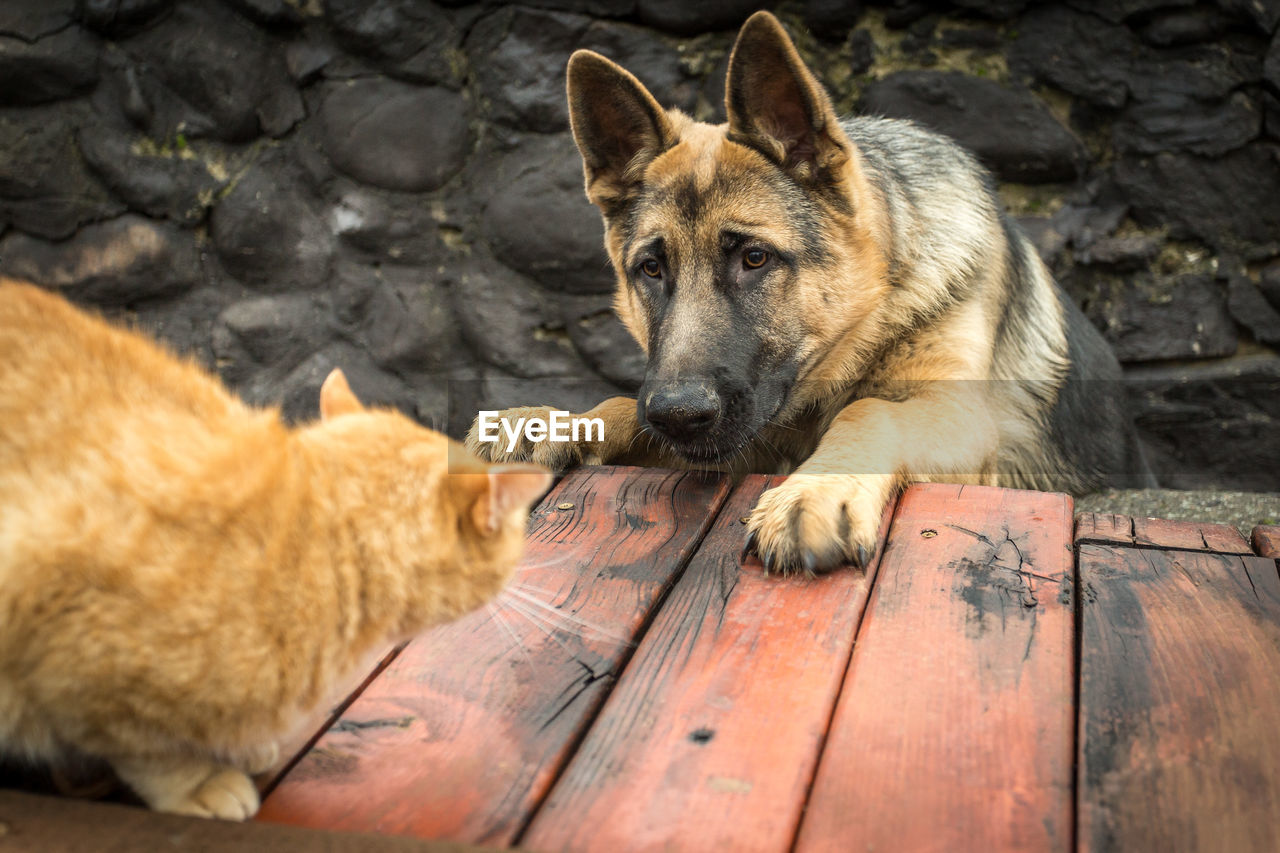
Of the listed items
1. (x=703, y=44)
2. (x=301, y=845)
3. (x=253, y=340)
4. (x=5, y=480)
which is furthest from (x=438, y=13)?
(x=301, y=845)

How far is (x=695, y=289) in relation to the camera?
3182 millimetres

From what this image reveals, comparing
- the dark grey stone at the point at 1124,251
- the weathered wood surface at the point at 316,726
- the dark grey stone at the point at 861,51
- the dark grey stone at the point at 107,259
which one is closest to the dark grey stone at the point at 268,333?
the dark grey stone at the point at 107,259

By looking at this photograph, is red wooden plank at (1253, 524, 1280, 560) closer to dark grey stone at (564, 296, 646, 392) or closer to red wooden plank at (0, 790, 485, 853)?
red wooden plank at (0, 790, 485, 853)

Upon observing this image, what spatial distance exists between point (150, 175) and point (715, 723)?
157 inches

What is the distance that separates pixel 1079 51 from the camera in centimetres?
423

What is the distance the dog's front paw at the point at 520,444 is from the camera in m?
3.11

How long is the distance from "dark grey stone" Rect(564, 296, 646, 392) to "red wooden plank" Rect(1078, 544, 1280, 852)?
283 cm

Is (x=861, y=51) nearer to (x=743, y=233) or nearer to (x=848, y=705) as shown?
(x=743, y=233)

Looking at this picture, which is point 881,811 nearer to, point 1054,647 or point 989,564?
point 1054,647

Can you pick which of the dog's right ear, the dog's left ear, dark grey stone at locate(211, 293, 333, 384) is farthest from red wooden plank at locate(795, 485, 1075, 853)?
dark grey stone at locate(211, 293, 333, 384)

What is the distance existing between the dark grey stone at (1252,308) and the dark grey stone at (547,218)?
2.66 metres

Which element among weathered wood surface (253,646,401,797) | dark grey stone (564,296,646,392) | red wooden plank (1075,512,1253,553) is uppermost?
weathered wood surface (253,646,401,797)

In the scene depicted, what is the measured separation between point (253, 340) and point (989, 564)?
3710mm

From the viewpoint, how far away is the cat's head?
5.16 ft
